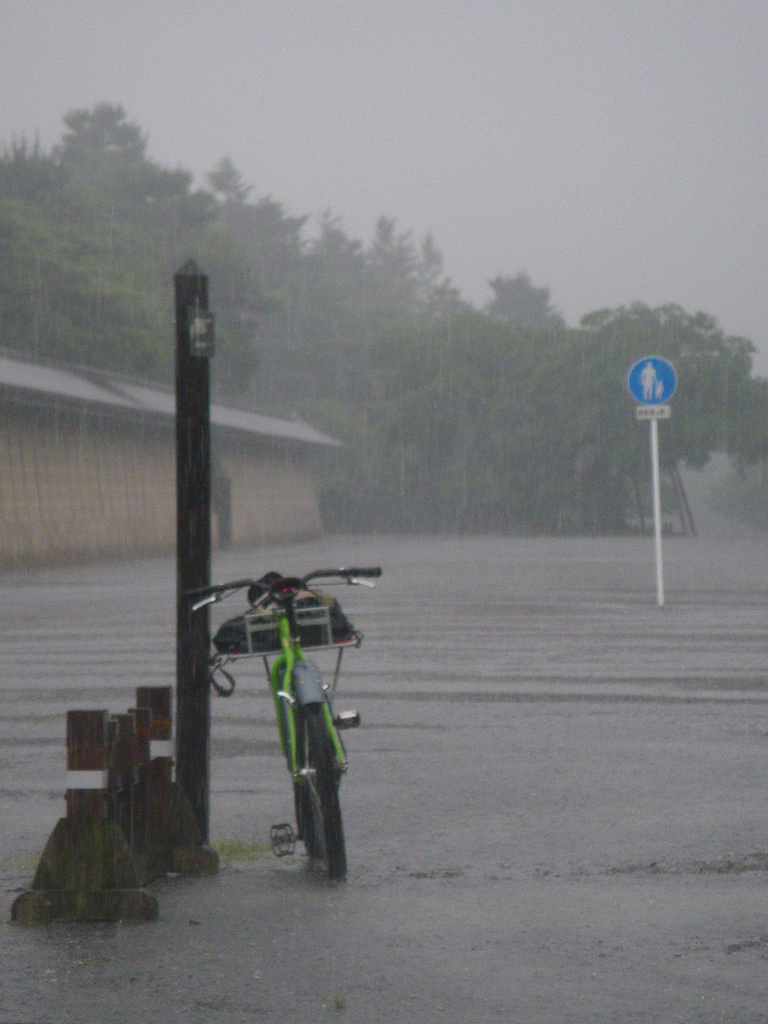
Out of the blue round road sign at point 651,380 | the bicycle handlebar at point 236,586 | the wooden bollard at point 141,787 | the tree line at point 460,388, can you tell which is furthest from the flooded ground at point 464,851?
the tree line at point 460,388

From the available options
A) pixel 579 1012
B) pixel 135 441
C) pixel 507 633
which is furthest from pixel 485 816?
pixel 135 441

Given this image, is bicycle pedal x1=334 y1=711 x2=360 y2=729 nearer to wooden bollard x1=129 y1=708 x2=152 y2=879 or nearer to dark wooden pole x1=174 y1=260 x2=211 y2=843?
dark wooden pole x1=174 y1=260 x2=211 y2=843

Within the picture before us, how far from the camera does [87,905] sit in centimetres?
492

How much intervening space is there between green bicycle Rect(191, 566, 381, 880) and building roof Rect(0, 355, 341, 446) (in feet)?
72.8

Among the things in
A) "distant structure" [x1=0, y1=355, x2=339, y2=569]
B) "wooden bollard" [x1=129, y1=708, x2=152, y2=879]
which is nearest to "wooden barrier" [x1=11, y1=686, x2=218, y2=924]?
"wooden bollard" [x1=129, y1=708, x2=152, y2=879]

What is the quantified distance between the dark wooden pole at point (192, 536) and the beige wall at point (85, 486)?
28.7 meters

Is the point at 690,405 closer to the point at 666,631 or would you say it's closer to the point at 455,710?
the point at 666,631

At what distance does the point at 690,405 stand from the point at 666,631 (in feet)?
174

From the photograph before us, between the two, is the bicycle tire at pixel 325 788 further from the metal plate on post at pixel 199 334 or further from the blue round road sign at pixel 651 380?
the blue round road sign at pixel 651 380

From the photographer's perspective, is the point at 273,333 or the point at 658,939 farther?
the point at 273,333

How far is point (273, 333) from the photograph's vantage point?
91.2m

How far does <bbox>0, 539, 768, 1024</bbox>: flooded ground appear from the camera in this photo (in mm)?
4238

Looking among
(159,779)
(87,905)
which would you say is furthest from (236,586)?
(87,905)

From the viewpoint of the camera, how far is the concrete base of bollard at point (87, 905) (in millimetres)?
4906
